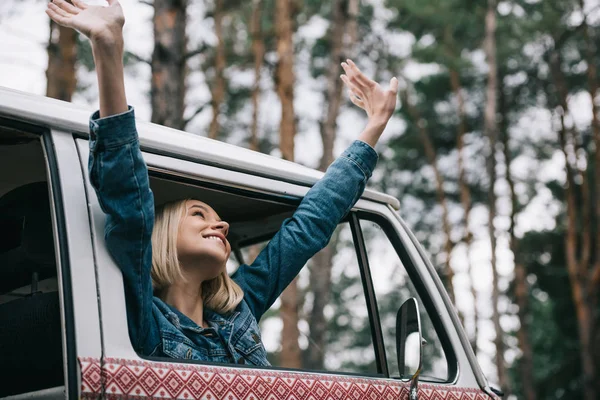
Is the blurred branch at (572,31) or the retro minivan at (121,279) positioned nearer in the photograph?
the retro minivan at (121,279)

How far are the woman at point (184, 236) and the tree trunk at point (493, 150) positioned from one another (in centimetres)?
1735

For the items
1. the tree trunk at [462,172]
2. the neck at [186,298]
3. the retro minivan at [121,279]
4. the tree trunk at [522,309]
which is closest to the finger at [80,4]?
the retro minivan at [121,279]

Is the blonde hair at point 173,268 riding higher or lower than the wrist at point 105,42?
lower

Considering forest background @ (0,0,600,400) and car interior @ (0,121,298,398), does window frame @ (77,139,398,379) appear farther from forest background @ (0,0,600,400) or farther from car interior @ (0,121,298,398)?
forest background @ (0,0,600,400)

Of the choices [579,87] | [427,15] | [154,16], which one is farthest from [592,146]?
[154,16]

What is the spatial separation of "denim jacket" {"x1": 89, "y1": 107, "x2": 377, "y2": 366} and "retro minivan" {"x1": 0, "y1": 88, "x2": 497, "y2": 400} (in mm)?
Result: 65

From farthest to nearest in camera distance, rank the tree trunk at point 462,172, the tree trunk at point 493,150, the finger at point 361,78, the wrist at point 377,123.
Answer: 1. the tree trunk at point 462,172
2. the tree trunk at point 493,150
3. the finger at point 361,78
4. the wrist at point 377,123

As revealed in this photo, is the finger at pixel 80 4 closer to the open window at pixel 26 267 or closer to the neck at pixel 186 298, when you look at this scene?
the open window at pixel 26 267

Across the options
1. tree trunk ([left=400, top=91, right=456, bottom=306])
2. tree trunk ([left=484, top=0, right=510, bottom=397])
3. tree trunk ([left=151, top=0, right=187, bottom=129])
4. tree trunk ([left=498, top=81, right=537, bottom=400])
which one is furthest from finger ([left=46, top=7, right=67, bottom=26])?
tree trunk ([left=400, top=91, right=456, bottom=306])

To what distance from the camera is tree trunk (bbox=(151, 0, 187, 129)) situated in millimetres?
7383

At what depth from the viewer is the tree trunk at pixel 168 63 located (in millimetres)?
7383

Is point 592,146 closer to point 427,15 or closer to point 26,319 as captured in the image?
point 427,15

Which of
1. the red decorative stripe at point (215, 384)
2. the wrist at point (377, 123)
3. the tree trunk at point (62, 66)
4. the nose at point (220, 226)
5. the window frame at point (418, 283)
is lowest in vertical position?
the red decorative stripe at point (215, 384)

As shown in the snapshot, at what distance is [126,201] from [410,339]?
911mm
